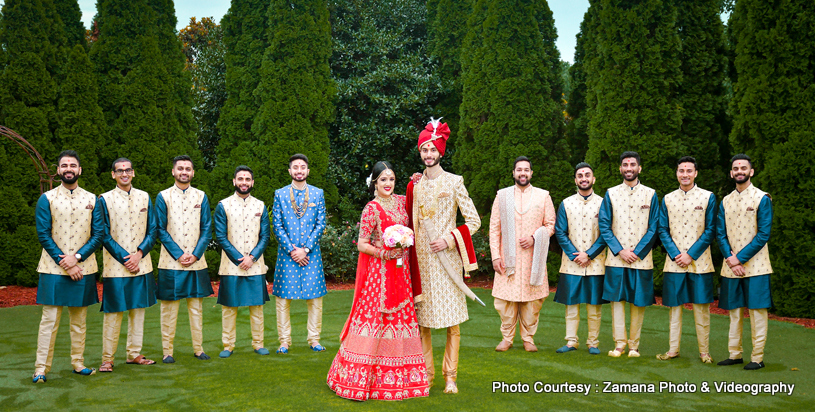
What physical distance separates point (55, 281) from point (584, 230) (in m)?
4.98

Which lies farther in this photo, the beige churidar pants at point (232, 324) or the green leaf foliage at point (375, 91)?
the green leaf foliage at point (375, 91)

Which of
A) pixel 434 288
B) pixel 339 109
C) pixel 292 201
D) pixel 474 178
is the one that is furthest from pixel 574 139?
pixel 434 288

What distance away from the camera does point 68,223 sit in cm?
502

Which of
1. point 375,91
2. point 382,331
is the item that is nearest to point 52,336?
point 382,331

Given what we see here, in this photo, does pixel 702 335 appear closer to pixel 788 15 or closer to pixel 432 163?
pixel 432 163

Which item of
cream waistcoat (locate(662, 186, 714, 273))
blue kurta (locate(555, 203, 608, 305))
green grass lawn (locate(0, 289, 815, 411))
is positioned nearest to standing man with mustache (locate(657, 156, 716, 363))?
cream waistcoat (locate(662, 186, 714, 273))

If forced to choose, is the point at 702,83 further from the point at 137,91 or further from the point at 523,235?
the point at 137,91

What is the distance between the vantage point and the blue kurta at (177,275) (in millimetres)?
5605

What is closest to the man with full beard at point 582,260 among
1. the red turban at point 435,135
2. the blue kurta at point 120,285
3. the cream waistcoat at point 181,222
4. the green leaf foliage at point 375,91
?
the red turban at point 435,135

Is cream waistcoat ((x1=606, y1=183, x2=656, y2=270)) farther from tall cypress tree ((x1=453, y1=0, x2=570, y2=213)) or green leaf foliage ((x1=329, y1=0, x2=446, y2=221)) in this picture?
green leaf foliage ((x1=329, y1=0, x2=446, y2=221))

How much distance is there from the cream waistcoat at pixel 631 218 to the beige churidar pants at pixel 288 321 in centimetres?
305

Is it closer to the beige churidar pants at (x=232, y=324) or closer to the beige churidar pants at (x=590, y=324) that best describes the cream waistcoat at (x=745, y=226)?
the beige churidar pants at (x=590, y=324)

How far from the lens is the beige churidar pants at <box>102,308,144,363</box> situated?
5.26m

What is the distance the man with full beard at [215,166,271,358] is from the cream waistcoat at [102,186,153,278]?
27.9 inches
